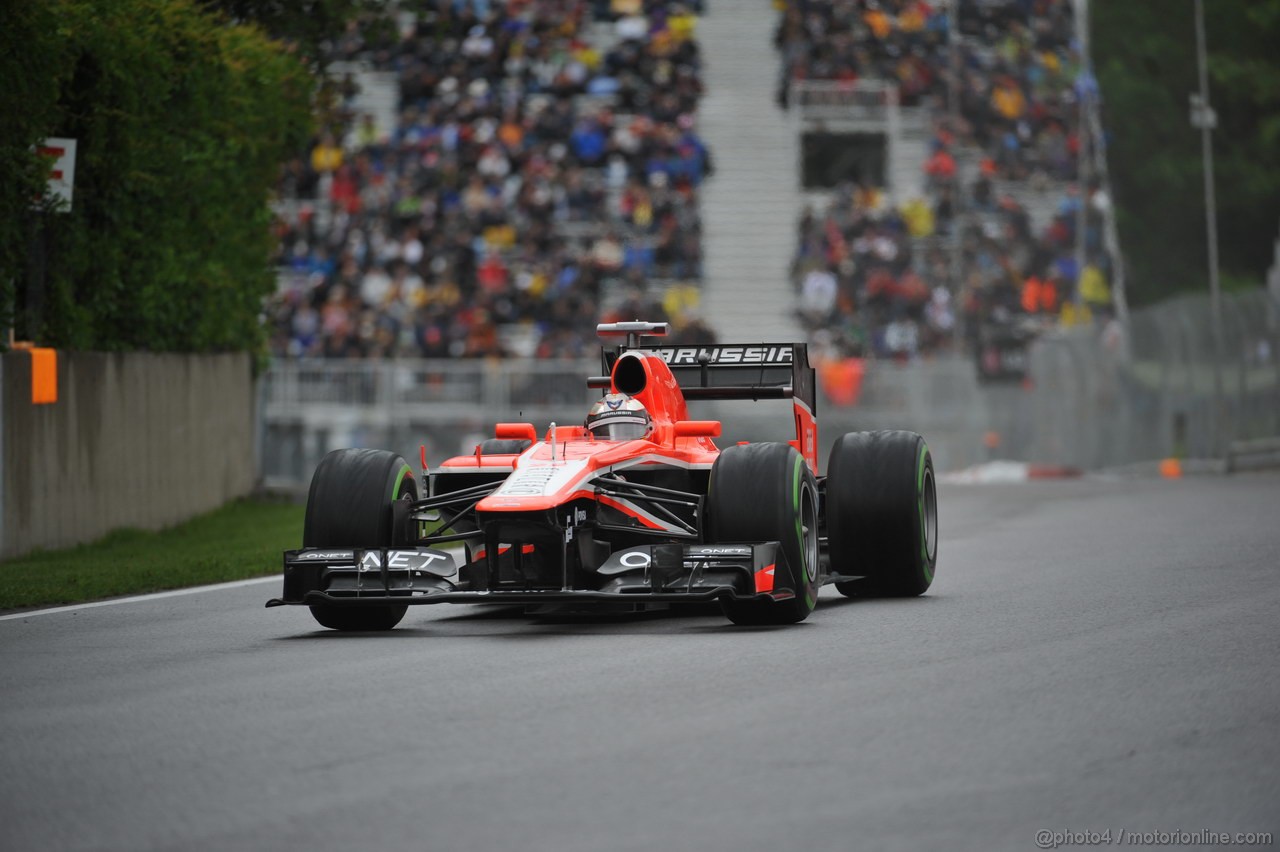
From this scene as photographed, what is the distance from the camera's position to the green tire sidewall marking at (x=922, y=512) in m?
11.9

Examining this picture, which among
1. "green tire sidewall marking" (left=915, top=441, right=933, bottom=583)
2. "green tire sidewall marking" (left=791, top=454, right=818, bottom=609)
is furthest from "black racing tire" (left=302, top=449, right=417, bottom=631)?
"green tire sidewall marking" (left=915, top=441, right=933, bottom=583)

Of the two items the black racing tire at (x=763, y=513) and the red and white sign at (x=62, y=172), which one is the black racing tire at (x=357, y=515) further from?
the red and white sign at (x=62, y=172)

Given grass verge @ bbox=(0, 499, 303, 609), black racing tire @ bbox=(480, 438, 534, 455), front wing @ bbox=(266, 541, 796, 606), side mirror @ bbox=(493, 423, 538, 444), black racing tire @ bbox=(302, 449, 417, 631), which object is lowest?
grass verge @ bbox=(0, 499, 303, 609)

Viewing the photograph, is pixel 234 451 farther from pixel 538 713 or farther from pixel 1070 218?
pixel 1070 218

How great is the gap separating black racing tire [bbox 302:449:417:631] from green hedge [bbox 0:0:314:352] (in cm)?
540

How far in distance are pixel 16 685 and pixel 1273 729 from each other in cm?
511

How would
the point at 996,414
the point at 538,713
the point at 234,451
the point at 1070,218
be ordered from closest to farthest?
the point at 538,713 < the point at 234,451 < the point at 996,414 < the point at 1070,218

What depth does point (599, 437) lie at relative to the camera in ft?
38.9

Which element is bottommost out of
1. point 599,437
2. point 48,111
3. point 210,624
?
point 210,624

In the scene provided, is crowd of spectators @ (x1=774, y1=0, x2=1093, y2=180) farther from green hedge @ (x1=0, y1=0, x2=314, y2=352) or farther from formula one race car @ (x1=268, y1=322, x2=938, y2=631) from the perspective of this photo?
formula one race car @ (x1=268, y1=322, x2=938, y2=631)

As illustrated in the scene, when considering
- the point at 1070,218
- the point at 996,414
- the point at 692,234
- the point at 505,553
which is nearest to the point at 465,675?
the point at 505,553

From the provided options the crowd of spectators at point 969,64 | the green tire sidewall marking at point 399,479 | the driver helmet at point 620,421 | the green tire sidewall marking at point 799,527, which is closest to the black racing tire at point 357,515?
the green tire sidewall marking at point 399,479

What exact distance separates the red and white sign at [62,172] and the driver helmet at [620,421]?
599 centimetres

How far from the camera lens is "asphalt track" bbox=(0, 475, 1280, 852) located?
5836 mm
